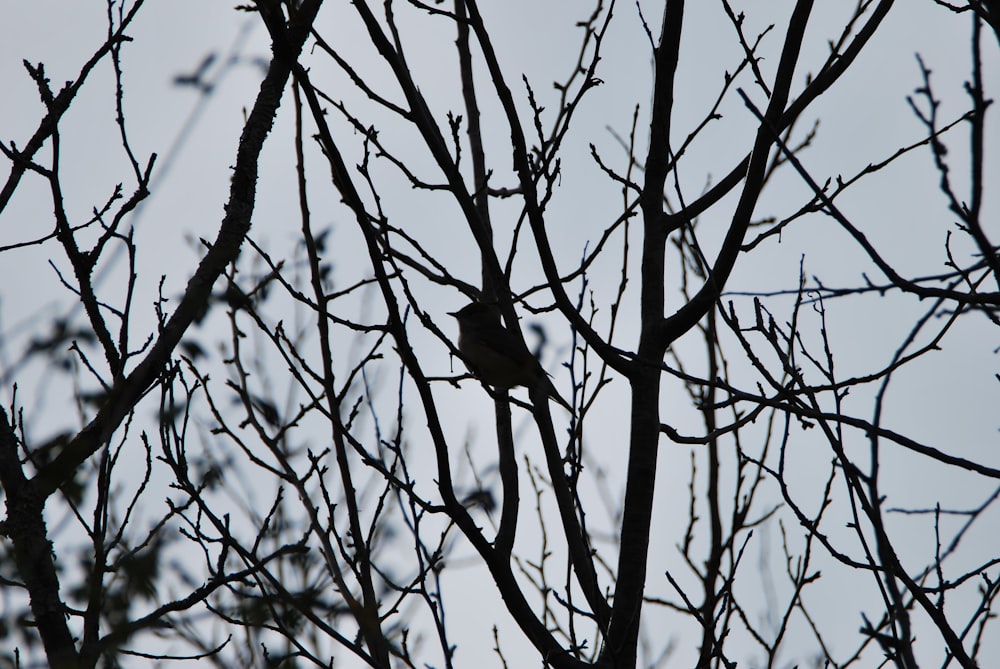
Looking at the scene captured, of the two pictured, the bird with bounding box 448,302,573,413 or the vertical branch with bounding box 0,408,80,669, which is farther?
the bird with bounding box 448,302,573,413

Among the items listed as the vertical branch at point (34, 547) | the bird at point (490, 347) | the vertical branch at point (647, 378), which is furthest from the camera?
the bird at point (490, 347)

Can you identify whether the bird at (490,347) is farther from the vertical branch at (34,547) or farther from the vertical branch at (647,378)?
the vertical branch at (34,547)

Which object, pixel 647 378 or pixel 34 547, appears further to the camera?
pixel 647 378

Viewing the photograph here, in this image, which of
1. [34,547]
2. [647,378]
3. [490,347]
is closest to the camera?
[34,547]

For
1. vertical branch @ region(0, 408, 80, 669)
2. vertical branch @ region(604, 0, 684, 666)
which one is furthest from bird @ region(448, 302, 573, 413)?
vertical branch @ region(0, 408, 80, 669)

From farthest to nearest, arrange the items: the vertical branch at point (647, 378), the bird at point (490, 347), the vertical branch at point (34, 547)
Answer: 1. the bird at point (490, 347)
2. the vertical branch at point (647, 378)
3. the vertical branch at point (34, 547)

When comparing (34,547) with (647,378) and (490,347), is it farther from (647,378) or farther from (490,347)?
(490,347)

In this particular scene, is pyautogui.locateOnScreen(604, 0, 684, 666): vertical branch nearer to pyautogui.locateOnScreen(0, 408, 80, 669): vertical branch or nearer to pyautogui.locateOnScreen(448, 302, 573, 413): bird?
pyautogui.locateOnScreen(0, 408, 80, 669): vertical branch

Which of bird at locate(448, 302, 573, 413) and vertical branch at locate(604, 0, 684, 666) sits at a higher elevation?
bird at locate(448, 302, 573, 413)

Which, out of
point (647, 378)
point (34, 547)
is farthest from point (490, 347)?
point (34, 547)

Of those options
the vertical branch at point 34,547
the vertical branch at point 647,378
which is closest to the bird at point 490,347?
the vertical branch at point 647,378

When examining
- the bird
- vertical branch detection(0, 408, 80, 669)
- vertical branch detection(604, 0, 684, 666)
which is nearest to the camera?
vertical branch detection(0, 408, 80, 669)

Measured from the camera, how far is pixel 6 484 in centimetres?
301

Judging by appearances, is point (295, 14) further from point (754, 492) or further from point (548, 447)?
point (754, 492)
